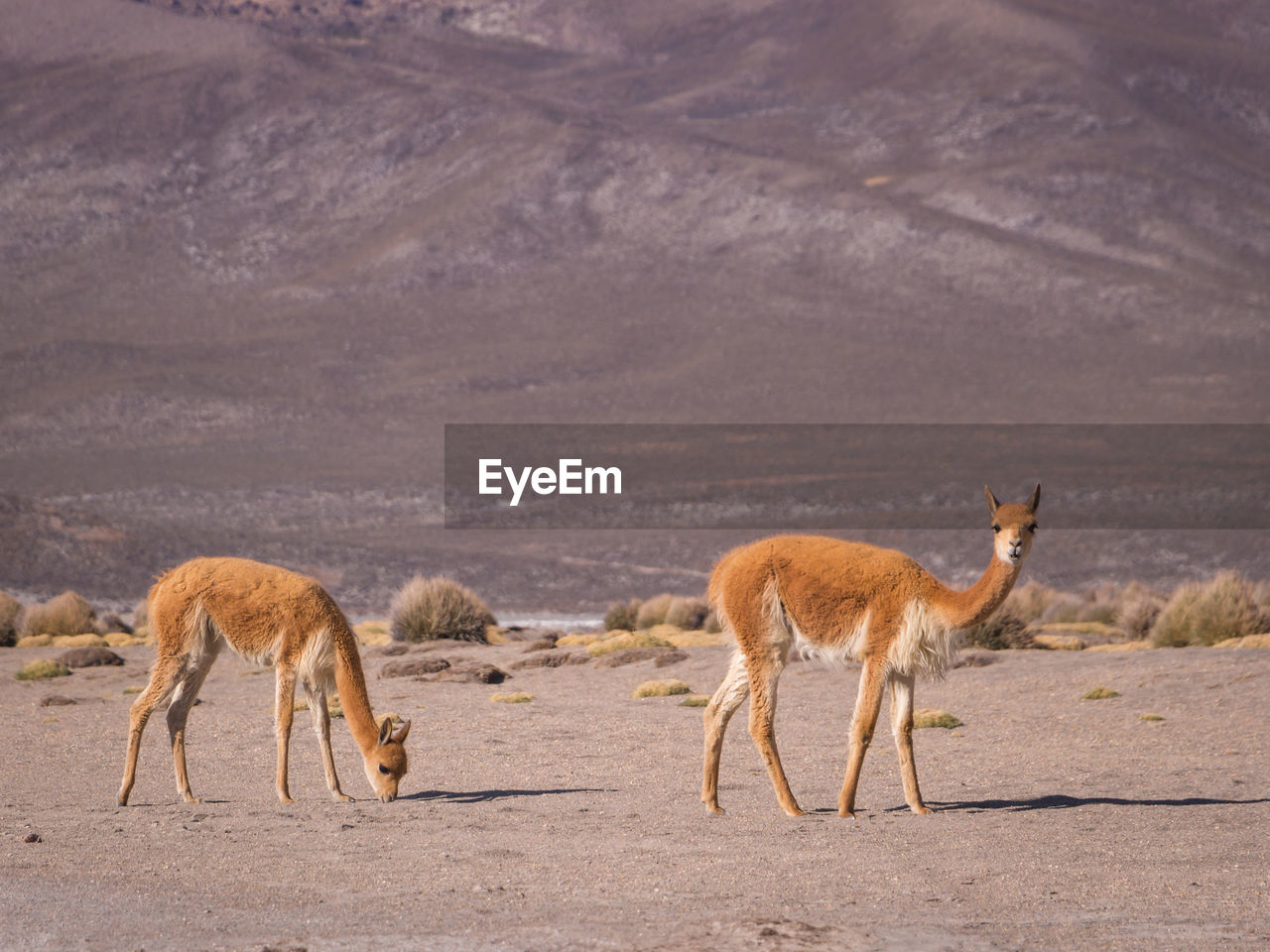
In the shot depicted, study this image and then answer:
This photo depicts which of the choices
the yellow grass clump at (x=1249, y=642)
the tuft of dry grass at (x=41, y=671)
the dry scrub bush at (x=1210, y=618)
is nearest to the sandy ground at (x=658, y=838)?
the yellow grass clump at (x=1249, y=642)

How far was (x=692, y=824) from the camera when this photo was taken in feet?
34.1

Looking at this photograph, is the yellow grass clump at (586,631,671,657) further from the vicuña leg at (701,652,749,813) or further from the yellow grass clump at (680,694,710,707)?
the vicuña leg at (701,652,749,813)

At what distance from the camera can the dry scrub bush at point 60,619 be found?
30.4m

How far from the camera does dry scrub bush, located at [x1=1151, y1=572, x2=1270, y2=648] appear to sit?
2183cm

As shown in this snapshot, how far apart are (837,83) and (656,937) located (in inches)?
5522

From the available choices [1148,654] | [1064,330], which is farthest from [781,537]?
[1064,330]

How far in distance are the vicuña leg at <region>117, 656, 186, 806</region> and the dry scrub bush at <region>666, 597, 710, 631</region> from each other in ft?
61.7

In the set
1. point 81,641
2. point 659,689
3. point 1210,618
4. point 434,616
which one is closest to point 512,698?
point 659,689

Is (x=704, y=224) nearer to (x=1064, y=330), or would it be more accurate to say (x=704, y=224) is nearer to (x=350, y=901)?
(x=1064, y=330)

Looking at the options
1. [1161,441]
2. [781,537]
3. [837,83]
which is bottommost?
[1161,441]

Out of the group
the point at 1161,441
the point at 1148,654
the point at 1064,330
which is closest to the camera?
the point at 1148,654

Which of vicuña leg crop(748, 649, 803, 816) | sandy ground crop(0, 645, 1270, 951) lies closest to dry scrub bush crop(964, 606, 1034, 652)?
sandy ground crop(0, 645, 1270, 951)

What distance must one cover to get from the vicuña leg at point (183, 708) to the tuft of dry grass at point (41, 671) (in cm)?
1172

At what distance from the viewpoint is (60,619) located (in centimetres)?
3061
